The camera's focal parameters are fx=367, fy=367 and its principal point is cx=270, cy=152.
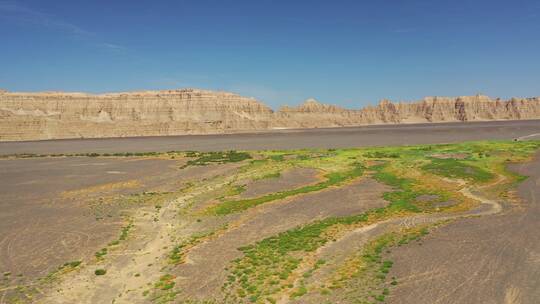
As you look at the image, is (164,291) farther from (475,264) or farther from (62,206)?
(62,206)

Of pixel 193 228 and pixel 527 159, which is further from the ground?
pixel 527 159

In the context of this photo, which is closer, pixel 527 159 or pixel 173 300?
pixel 173 300

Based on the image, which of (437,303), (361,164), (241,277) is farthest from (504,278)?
(361,164)

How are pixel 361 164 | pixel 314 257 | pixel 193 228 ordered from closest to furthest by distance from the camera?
pixel 314 257 → pixel 193 228 → pixel 361 164

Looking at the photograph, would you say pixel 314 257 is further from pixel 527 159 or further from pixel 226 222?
pixel 527 159

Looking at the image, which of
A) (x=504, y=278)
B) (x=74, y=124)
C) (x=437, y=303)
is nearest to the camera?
(x=437, y=303)

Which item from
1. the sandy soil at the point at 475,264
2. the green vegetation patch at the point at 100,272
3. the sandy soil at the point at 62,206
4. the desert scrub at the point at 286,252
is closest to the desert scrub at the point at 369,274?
the sandy soil at the point at 475,264

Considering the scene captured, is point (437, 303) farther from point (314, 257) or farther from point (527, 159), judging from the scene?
point (527, 159)

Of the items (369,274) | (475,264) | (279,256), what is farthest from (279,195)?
(475,264)
